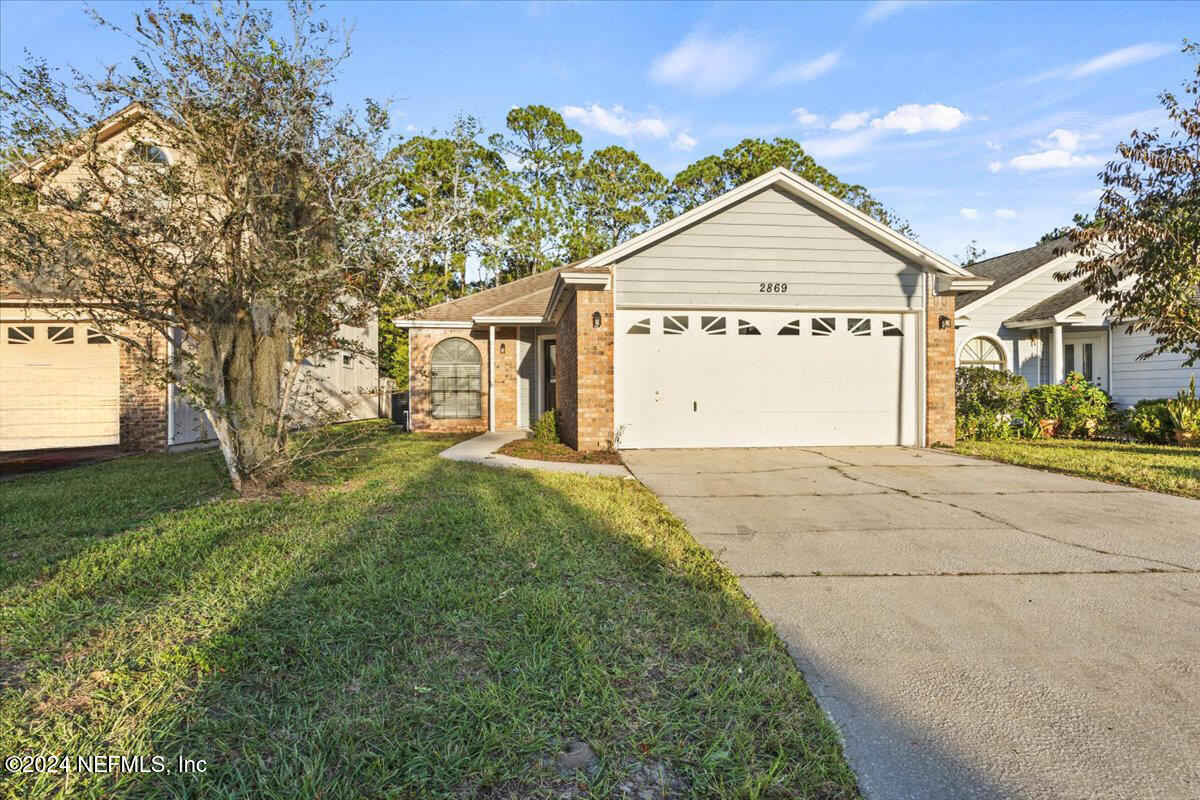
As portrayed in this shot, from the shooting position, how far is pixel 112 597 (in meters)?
3.26

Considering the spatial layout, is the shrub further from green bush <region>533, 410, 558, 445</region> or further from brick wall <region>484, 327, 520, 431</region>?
brick wall <region>484, 327, 520, 431</region>

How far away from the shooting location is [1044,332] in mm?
14414

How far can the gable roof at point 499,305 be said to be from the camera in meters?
13.7

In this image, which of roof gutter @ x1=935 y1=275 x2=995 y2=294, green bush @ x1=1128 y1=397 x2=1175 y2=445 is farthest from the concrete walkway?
green bush @ x1=1128 y1=397 x2=1175 y2=445

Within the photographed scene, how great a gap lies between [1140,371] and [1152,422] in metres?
2.68

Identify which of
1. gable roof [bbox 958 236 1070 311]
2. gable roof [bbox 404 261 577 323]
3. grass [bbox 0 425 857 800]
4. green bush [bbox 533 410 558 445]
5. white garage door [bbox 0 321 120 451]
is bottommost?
grass [bbox 0 425 857 800]

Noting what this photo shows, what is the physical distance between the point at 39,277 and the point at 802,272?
9849 millimetres

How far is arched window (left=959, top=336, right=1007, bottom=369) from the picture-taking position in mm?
14445

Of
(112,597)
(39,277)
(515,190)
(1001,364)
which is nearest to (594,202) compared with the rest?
(515,190)

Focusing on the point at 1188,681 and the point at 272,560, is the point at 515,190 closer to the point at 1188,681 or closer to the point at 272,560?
the point at 272,560

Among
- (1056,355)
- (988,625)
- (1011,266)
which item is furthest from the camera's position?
(1011,266)

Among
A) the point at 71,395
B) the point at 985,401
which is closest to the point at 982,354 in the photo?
the point at 985,401

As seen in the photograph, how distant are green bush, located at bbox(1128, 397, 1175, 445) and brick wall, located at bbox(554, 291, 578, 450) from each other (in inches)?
438

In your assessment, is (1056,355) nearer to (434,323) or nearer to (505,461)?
(505,461)
